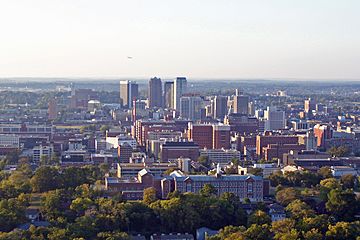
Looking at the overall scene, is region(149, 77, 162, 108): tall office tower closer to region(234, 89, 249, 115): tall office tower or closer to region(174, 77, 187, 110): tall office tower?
region(174, 77, 187, 110): tall office tower

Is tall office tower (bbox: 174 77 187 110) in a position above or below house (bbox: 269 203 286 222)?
above

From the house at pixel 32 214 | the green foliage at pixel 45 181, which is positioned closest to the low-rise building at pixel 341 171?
the green foliage at pixel 45 181

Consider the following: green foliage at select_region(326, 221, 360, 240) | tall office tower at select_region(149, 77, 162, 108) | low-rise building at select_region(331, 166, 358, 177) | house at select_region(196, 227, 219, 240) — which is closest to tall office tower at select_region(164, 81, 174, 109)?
tall office tower at select_region(149, 77, 162, 108)

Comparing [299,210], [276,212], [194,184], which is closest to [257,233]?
[299,210]

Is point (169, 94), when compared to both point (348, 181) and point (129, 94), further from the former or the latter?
point (348, 181)

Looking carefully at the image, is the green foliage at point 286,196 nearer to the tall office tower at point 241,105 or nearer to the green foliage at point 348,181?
the green foliage at point 348,181

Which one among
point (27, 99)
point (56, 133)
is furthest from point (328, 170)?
point (27, 99)
